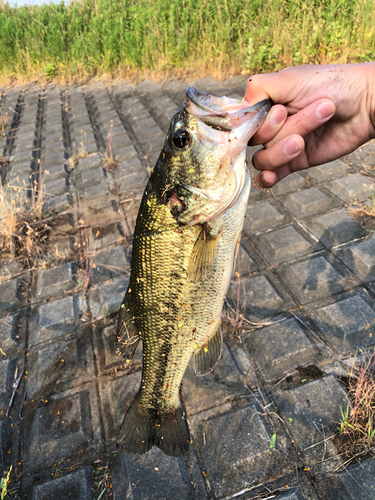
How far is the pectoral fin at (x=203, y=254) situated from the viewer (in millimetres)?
1940

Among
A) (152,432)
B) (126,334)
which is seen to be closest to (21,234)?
(126,334)

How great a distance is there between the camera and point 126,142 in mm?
6895

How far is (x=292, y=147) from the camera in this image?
2.13 m

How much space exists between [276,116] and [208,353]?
59.4 inches

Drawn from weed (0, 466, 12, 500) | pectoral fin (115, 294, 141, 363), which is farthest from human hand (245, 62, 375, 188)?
weed (0, 466, 12, 500)

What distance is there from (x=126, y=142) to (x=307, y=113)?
5.34 metres

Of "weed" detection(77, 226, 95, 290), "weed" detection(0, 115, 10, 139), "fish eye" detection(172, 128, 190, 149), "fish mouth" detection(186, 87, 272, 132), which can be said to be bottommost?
"weed" detection(77, 226, 95, 290)

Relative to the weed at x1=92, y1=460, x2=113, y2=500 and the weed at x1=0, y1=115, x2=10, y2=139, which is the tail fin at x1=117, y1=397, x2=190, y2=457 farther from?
the weed at x1=0, y1=115, x2=10, y2=139

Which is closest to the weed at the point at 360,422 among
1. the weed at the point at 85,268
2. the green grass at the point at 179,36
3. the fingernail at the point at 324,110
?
the fingernail at the point at 324,110

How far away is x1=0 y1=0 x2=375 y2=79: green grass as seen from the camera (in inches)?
292

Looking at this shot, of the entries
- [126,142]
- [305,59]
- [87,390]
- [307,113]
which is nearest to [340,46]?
[305,59]

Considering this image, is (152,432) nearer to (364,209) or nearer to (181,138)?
(181,138)

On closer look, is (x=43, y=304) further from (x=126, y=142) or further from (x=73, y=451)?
(x=126, y=142)

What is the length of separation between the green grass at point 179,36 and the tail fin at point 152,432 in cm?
749
